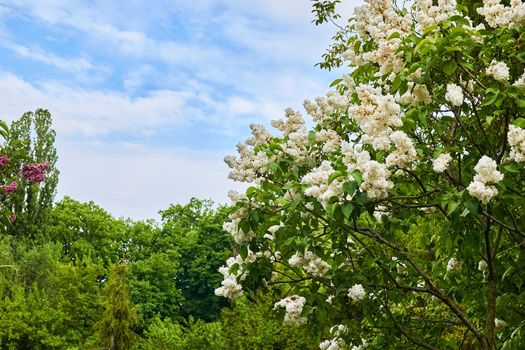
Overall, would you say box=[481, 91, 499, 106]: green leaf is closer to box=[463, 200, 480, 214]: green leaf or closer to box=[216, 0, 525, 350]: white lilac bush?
box=[216, 0, 525, 350]: white lilac bush

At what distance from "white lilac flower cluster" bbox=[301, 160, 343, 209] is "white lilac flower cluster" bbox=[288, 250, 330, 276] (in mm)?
1043

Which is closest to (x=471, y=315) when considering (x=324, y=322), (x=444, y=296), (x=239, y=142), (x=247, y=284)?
(x=444, y=296)

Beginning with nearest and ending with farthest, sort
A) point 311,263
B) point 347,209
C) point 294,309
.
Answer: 1. point 347,209
2. point 294,309
3. point 311,263

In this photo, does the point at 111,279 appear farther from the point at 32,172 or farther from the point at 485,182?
the point at 485,182

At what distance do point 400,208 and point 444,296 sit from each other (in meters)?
0.86

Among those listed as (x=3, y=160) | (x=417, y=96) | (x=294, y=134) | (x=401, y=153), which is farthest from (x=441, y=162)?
(x=3, y=160)

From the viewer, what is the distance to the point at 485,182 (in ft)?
10.8

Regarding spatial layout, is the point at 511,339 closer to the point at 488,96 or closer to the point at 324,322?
the point at 324,322

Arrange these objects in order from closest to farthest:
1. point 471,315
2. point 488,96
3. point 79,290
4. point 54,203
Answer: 1. point 488,96
2. point 471,315
3. point 79,290
4. point 54,203

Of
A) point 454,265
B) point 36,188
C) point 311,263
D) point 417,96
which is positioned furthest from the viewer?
point 36,188

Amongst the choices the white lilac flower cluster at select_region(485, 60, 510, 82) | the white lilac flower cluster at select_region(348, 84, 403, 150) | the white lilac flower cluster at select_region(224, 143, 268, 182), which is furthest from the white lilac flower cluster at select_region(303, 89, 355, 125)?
the white lilac flower cluster at select_region(485, 60, 510, 82)

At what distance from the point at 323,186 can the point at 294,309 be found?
134cm

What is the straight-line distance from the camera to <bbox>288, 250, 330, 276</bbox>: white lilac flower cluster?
4.82 m

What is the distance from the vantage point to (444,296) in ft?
15.9
